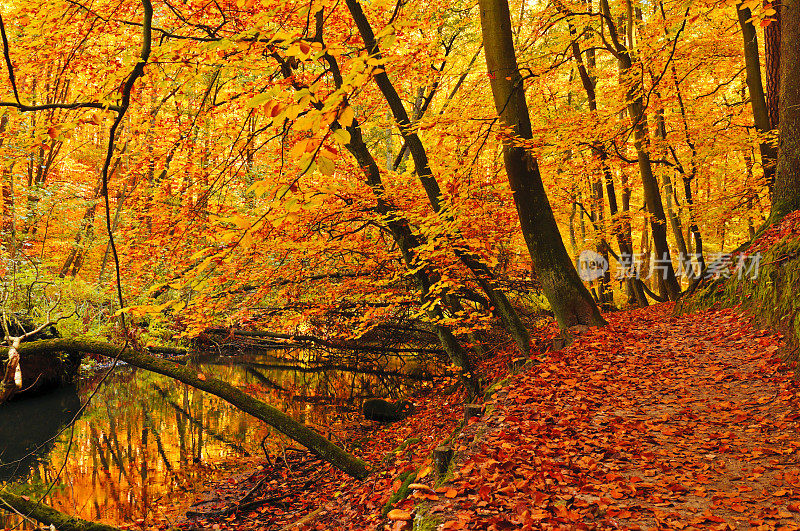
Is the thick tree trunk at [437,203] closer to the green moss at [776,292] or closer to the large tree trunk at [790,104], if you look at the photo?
the green moss at [776,292]

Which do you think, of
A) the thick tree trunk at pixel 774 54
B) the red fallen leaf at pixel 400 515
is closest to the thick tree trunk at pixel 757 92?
the thick tree trunk at pixel 774 54

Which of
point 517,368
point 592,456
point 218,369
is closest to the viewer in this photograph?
point 592,456

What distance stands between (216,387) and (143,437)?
5.21m

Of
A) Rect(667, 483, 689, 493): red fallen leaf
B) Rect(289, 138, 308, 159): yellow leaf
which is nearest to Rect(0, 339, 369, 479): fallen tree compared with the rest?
Rect(289, 138, 308, 159): yellow leaf

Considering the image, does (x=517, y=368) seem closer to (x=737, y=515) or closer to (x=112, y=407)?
(x=737, y=515)

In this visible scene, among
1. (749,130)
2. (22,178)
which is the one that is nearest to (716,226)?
(749,130)

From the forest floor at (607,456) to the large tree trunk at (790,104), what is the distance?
7.34ft

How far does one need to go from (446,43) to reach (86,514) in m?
12.3

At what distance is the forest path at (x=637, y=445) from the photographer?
10.2ft

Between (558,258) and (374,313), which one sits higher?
(558,258)

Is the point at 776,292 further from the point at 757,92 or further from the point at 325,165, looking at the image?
the point at 325,165

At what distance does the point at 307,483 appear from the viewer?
770 cm

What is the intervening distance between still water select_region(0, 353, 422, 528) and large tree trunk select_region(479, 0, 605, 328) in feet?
18.1

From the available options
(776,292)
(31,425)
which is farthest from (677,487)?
(31,425)
